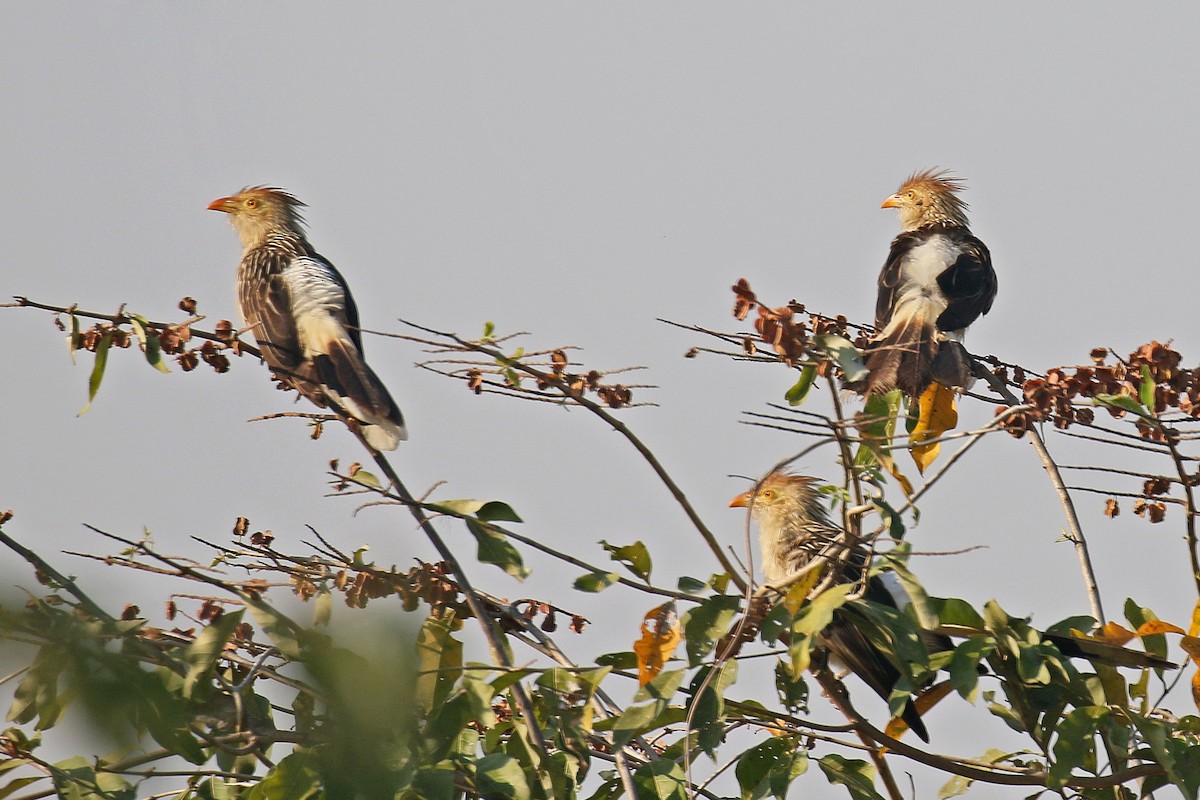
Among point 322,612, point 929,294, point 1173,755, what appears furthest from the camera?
point 929,294

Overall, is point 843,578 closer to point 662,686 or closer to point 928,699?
point 928,699

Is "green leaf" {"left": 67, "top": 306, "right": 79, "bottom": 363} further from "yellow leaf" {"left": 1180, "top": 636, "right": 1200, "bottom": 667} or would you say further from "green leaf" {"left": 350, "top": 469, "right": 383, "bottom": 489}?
"yellow leaf" {"left": 1180, "top": 636, "right": 1200, "bottom": 667}

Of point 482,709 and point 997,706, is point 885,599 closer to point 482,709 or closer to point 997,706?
point 997,706

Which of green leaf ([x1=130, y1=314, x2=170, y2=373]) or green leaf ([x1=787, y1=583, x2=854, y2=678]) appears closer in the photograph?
green leaf ([x1=787, y1=583, x2=854, y2=678])

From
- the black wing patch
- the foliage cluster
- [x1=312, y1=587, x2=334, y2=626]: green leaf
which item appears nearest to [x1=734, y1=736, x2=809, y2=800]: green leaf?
the foliage cluster

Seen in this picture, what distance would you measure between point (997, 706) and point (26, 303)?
3.04 metres

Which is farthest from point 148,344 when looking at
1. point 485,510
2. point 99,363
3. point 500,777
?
point 500,777

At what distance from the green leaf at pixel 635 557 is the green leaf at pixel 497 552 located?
0.82 feet

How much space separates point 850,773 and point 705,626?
2.33ft

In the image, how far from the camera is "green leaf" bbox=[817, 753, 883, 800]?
339 centimetres

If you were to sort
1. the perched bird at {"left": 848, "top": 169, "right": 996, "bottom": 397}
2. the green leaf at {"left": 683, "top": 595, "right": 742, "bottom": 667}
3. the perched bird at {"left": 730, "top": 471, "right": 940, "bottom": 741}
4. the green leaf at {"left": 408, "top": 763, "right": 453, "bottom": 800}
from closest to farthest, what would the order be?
the green leaf at {"left": 408, "top": 763, "right": 453, "bottom": 800}, the green leaf at {"left": 683, "top": 595, "right": 742, "bottom": 667}, the perched bird at {"left": 730, "top": 471, "right": 940, "bottom": 741}, the perched bird at {"left": 848, "top": 169, "right": 996, "bottom": 397}

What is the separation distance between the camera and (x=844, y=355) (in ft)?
9.74

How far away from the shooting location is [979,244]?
24.8 ft

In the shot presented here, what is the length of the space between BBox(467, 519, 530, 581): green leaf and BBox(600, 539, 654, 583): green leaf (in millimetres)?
251
